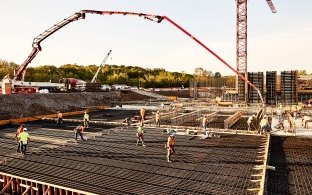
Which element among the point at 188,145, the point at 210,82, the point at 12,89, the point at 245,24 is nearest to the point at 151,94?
the point at 210,82

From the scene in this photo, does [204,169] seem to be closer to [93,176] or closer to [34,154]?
[93,176]

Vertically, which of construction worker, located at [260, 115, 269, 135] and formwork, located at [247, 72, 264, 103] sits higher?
formwork, located at [247, 72, 264, 103]

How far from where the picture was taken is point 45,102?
39.3 meters

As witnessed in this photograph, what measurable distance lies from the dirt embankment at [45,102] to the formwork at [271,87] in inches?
1019

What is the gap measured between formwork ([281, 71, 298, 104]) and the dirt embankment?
91.6 feet

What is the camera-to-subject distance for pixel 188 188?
11.2 meters

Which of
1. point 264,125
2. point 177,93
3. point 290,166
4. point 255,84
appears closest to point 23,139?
point 290,166

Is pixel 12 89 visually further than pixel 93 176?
Yes

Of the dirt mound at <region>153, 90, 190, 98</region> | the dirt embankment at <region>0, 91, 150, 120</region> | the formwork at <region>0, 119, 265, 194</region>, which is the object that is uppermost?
the dirt mound at <region>153, 90, 190, 98</region>

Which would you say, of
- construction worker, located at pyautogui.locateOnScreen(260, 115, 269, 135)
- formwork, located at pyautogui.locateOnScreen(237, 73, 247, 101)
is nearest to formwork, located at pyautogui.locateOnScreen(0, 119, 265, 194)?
construction worker, located at pyautogui.locateOnScreen(260, 115, 269, 135)

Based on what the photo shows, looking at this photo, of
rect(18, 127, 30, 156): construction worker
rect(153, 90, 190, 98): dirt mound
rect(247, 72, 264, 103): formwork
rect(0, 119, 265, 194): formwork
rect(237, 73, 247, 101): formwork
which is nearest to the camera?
rect(0, 119, 265, 194): formwork

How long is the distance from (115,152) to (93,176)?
3929 millimetres

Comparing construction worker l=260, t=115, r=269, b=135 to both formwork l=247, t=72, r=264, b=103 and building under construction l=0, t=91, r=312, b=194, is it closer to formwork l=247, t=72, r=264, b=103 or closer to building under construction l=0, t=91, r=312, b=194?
building under construction l=0, t=91, r=312, b=194

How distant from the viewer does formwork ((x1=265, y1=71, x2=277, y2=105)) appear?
135 ft
